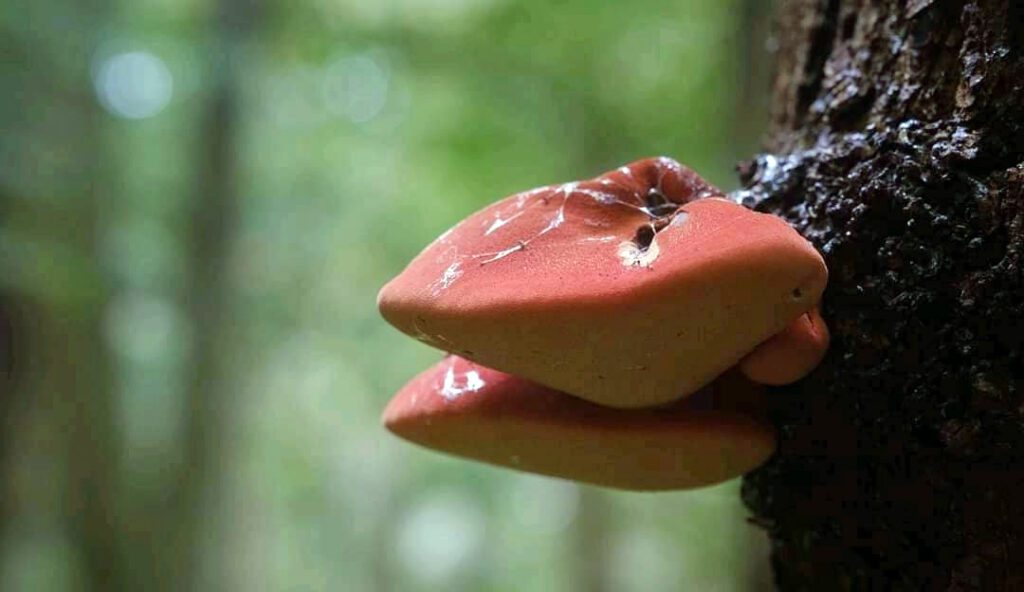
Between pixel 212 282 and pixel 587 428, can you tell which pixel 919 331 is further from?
pixel 212 282

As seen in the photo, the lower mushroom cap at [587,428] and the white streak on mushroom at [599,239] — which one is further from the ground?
the white streak on mushroom at [599,239]

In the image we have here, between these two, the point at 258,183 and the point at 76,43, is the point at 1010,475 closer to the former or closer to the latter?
the point at 76,43

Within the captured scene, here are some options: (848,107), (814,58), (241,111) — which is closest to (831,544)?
(848,107)

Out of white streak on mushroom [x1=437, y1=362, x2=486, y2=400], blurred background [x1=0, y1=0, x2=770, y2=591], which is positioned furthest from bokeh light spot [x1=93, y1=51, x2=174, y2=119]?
white streak on mushroom [x1=437, y1=362, x2=486, y2=400]

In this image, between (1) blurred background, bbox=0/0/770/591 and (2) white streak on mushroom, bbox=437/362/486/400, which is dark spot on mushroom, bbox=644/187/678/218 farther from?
(1) blurred background, bbox=0/0/770/591

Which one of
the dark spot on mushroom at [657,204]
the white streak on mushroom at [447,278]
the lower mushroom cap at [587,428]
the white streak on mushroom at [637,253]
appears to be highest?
the white streak on mushroom at [637,253]

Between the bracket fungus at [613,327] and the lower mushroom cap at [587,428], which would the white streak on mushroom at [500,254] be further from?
the lower mushroom cap at [587,428]

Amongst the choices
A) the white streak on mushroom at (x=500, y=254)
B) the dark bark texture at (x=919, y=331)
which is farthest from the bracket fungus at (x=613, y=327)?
the dark bark texture at (x=919, y=331)
